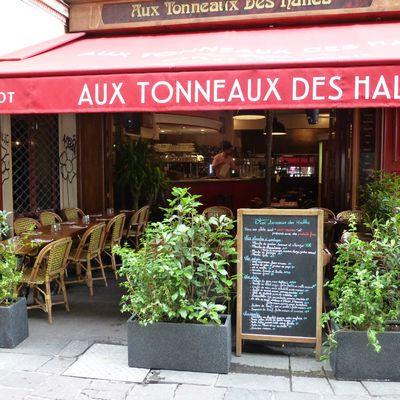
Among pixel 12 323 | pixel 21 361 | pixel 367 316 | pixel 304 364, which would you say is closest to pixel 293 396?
pixel 304 364

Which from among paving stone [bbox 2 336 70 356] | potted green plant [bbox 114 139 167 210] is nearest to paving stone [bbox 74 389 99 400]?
paving stone [bbox 2 336 70 356]

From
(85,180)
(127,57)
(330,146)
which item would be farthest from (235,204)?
(127,57)

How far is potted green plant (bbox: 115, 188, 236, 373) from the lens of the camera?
366 centimetres

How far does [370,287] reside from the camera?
3.52 m

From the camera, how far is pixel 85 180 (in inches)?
352

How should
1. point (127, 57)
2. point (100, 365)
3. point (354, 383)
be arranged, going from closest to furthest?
point (354, 383) < point (100, 365) < point (127, 57)

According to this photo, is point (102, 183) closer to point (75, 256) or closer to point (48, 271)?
point (75, 256)

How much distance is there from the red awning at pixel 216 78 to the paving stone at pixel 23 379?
7.40ft

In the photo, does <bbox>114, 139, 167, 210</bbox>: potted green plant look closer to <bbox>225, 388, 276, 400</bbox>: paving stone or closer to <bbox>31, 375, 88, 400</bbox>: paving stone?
<bbox>31, 375, 88, 400</bbox>: paving stone

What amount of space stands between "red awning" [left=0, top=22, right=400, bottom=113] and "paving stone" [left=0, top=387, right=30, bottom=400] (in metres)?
2.36

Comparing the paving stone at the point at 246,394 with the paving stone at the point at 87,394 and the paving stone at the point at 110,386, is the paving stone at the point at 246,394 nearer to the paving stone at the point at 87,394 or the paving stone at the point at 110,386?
the paving stone at the point at 110,386

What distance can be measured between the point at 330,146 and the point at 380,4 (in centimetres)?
402

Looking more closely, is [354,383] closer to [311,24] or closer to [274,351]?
[274,351]

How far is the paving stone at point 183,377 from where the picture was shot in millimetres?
3572
